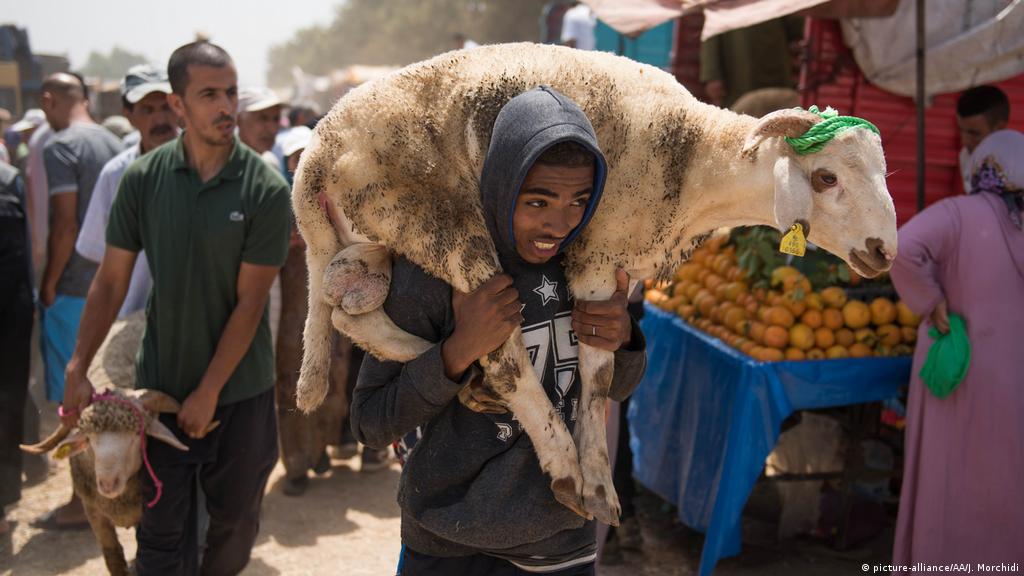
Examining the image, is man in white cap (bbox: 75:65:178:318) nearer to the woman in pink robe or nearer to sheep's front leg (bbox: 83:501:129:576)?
sheep's front leg (bbox: 83:501:129:576)

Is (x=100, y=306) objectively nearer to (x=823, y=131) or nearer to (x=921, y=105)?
(x=823, y=131)

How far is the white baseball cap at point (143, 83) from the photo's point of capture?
518 centimetres

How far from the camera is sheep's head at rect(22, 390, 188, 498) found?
3.49 m

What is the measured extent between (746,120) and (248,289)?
2.17 metres

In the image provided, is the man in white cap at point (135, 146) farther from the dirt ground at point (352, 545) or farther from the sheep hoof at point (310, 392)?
the sheep hoof at point (310, 392)

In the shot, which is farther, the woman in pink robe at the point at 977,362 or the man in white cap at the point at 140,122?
the man in white cap at the point at 140,122

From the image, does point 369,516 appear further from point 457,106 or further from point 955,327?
point 457,106

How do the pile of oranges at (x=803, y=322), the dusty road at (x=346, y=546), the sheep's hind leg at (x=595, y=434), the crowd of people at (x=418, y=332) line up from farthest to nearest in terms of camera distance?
the dusty road at (x=346, y=546) < the pile of oranges at (x=803, y=322) < the sheep's hind leg at (x=595, y=434) < the crowd of people at (x=418, y=332)

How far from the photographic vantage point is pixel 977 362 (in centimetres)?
377

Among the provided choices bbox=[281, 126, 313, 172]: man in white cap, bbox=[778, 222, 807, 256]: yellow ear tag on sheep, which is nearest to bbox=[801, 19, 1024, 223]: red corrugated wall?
bbox=[281, 126, 313, 172]: man in white cap

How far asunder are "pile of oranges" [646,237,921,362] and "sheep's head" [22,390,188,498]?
2542mm

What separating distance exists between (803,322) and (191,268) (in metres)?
3.11

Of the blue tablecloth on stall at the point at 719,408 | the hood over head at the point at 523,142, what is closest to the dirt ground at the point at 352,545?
the blue tablecloth on stall at the point at 719,408

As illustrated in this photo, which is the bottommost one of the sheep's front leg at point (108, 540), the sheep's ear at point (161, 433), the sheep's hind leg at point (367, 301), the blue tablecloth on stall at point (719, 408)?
the sheep's front leg at point (108, 540)
